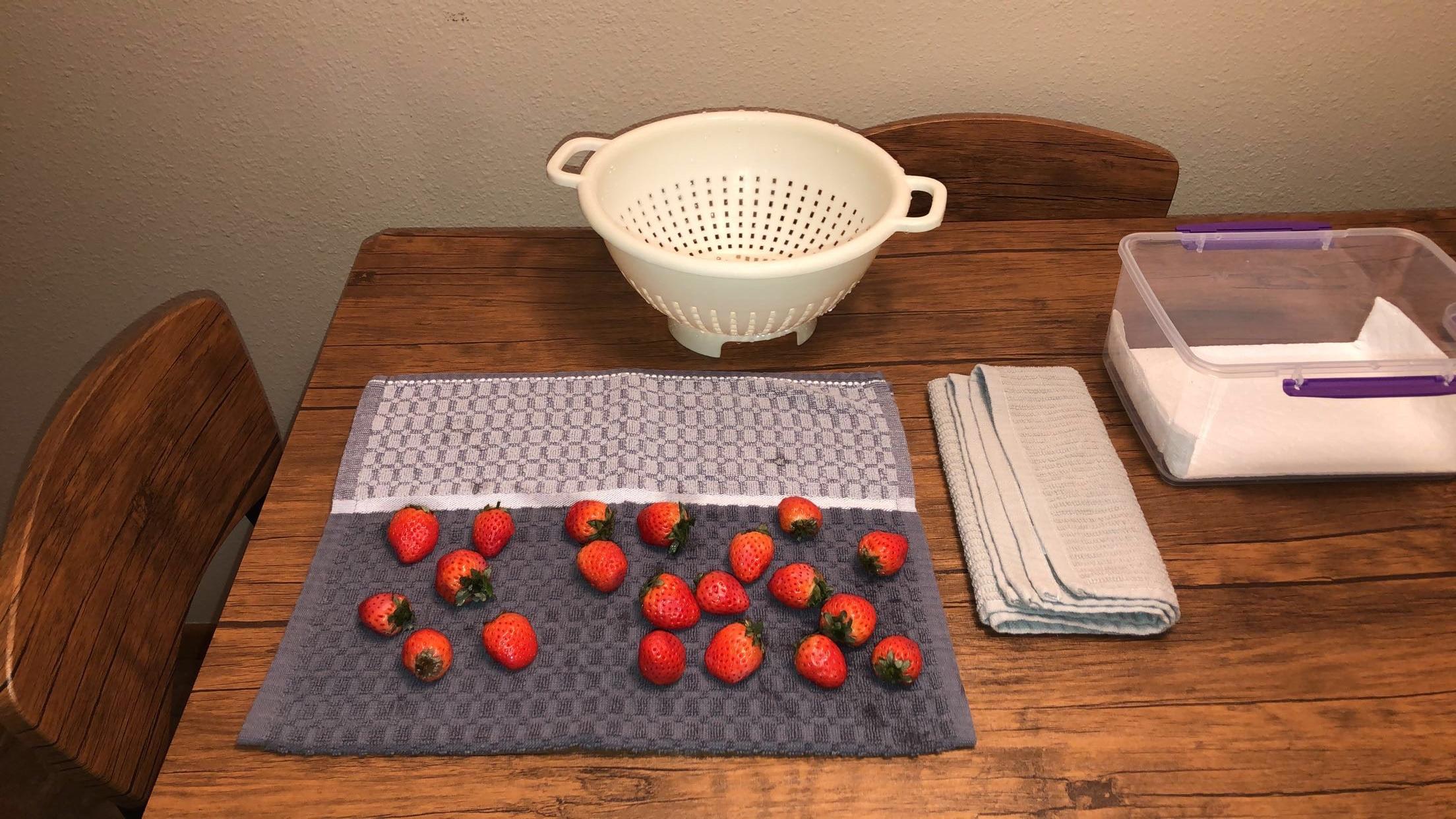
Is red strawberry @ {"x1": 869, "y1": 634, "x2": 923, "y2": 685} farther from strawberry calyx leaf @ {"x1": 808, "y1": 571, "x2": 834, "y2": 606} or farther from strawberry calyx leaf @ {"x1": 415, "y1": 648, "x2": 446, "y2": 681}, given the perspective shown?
strawberry calyx leaf @ {"x1": 415, "y1": 648, "x2": 446, "y2": 681}

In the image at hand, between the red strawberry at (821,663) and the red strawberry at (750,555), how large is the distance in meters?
0.08

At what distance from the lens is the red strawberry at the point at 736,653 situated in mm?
693

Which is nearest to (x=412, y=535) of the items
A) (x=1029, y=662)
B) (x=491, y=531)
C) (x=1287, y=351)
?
(x=491, y=531)

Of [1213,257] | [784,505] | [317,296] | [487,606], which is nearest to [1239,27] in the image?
[1213,257]

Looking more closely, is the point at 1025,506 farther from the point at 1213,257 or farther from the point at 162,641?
Result: the point at 162,641

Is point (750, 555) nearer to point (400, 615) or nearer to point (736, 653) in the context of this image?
point (736, 653)

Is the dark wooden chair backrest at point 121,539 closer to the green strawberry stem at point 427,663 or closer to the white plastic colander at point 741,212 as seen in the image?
the green strawberry stem at point 427,663

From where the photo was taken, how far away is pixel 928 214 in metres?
0.91

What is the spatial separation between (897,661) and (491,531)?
1.03 feet

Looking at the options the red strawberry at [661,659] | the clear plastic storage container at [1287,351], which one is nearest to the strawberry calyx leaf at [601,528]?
the red strawberry at [661,659]

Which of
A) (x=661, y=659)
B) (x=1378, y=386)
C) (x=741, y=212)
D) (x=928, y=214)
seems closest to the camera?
(x=661, y=659)

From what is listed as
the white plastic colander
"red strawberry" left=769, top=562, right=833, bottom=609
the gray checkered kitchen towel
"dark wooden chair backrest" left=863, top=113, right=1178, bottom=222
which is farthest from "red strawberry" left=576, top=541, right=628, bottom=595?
"dark wooden chair backrest" left=863, top=113, right=1178, bottom=222

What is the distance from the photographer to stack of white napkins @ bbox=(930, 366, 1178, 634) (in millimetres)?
735

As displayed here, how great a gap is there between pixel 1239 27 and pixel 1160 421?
2.05 ft
